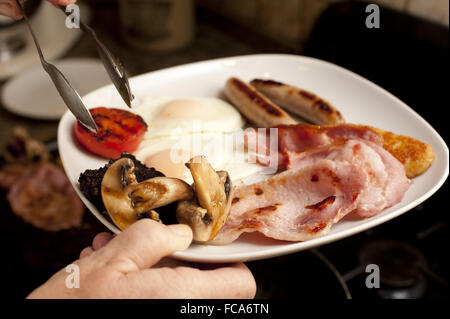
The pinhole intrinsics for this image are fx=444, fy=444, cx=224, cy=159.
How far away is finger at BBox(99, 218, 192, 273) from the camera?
0.90 m

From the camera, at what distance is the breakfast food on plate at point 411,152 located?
1.24 meters

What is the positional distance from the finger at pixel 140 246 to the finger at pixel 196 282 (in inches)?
1.0

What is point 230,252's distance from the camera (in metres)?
1.03

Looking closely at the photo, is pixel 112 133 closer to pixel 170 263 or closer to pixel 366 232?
pixel 170 263

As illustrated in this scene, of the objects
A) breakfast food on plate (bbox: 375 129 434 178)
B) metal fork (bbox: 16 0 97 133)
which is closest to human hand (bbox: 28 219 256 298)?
metal fork (bbox: 16 0 97 133)

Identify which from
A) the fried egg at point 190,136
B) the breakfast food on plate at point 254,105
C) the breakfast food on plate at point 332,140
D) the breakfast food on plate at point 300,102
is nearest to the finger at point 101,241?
the fried egg at point 190,136

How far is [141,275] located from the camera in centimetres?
89

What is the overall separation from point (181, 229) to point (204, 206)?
7cm

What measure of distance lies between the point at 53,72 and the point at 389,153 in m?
0.92

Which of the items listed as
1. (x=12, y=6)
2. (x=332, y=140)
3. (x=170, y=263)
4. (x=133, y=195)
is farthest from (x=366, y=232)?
(x=12, y=6)

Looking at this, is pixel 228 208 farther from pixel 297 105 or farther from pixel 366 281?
pixel 366 281

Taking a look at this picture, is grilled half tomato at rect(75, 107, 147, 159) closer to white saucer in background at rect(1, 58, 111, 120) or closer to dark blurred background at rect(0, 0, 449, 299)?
dark blurred background at rect(0, 0, 449, 299)

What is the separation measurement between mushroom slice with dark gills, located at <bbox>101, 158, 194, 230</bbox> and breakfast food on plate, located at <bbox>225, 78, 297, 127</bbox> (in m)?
0.53

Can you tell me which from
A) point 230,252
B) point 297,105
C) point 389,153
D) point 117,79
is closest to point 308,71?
point 297,105
